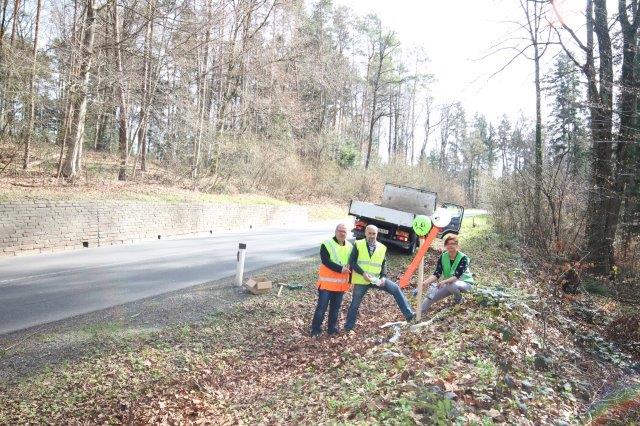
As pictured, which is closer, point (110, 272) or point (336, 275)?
point (336, 275)

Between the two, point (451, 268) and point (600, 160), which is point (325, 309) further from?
point (600, 160)

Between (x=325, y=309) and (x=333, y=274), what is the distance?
25.1 inches

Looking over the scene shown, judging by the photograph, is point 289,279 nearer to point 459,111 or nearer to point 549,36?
point 549,36

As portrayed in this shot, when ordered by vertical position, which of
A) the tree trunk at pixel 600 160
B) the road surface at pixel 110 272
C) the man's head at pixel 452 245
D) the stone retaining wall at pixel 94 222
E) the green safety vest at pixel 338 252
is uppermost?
the tree trunk at pixel 600 160

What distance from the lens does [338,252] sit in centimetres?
730

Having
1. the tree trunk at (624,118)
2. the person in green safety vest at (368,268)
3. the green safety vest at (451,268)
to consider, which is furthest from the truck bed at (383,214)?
the person in green safety vest at (368,268)

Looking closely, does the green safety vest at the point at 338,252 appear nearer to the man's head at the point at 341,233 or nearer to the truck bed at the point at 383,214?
the man's head at the point at 341,233

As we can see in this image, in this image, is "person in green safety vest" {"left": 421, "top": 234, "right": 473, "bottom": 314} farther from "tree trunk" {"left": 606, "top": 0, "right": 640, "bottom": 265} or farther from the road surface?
"tree trunk" {"left": 606, "top": 0, "right": 640, "bottom": 265}

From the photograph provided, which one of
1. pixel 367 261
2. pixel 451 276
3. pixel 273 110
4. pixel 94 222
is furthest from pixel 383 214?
pixel 273 110

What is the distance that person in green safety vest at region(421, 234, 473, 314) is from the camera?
7410mm

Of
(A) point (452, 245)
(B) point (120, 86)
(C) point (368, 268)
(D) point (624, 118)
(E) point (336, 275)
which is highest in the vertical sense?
(B) point (120, 86)

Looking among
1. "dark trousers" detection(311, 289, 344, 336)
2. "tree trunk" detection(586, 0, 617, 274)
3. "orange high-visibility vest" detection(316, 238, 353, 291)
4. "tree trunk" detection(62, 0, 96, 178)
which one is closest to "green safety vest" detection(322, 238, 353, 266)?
"orange high-visibility vest" detection(316, 238, 353, 291)

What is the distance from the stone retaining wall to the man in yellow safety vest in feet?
30.7

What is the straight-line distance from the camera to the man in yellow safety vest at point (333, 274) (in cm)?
724
